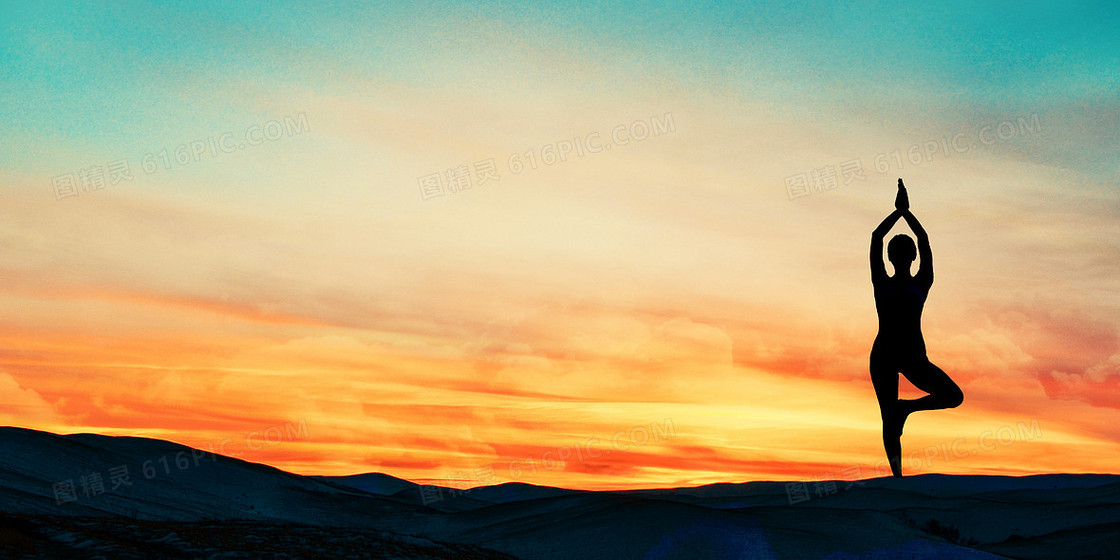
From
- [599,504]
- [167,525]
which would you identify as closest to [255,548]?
[167,525]

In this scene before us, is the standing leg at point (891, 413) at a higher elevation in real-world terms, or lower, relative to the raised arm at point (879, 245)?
lower

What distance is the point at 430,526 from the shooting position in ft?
82.3

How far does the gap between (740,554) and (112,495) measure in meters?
14.5

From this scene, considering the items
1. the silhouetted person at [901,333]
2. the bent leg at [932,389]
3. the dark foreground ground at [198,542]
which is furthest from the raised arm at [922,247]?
the dark foreground ground at [198,542]

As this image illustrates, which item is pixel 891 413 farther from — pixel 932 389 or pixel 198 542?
pixel 198 542

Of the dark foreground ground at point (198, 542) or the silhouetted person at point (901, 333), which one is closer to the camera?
the dark foreground ground at point (198, 542)

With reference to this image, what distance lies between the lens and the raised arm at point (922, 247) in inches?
591

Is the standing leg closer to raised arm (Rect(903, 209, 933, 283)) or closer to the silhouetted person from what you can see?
the silhouetted person

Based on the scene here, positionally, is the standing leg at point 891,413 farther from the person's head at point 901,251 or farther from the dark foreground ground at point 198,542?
the dark foreground ground at point 198,542

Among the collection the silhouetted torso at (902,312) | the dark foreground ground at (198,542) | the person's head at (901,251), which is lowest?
the dark foreground ground at (198,542)

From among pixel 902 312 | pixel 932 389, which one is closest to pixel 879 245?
pixel 902 312

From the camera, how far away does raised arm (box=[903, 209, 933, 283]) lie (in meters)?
15.0

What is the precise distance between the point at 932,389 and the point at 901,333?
1014 mm

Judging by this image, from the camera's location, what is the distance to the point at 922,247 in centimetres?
1509
